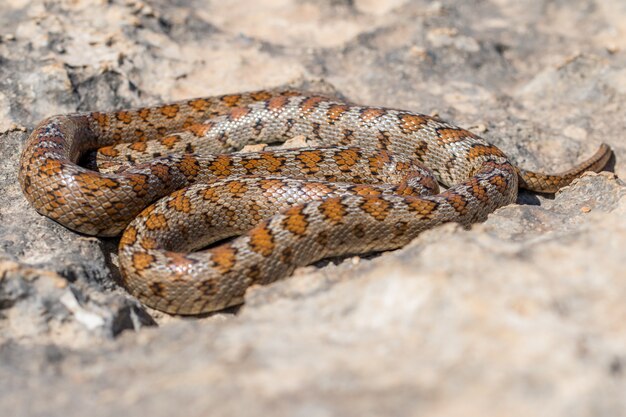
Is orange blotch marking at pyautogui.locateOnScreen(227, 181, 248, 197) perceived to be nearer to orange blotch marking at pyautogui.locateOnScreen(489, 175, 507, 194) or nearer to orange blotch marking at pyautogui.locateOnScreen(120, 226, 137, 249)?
orange blotch marking at pyautogui.locateOnScreen(120, 226, 137, 249)

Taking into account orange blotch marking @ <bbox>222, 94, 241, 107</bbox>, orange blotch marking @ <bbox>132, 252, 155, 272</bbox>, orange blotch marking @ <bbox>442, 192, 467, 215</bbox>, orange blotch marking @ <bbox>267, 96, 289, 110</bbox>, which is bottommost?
orange blotch marking @ <bbox>132, 252, 155, 272</bbox>

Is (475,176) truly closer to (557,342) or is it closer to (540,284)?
(540,284)

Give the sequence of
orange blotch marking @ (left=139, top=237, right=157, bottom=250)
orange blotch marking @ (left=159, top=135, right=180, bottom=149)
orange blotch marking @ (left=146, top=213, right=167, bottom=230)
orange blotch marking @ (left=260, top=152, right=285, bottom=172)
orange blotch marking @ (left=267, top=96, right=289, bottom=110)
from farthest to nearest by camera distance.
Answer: orange blotch marking @ (left=267, top=96, right=289, bottom=110)
orange blotch marking @ (left=159, top=135, right=180, bottom=149)
orange blotch marking @ (left=260, top=152, right=285, bottom=172)
orange blotch marking @ (left=146, top=213, right=167, bottom=230)
orange blotch marking @ (left=139, top=237, right=157, bottom=250)

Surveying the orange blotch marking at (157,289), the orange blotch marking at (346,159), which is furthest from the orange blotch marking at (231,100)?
the orange blotch marking at (157,289)

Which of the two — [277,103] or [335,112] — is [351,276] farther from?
[277,103]

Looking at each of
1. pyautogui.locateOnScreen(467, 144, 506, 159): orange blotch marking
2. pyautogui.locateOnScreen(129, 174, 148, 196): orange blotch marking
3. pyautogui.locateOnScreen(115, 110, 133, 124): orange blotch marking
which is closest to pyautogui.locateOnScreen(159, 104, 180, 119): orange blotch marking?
pyautogui.locateOnScreen(115, 110, 133, 124): orange blotch marking

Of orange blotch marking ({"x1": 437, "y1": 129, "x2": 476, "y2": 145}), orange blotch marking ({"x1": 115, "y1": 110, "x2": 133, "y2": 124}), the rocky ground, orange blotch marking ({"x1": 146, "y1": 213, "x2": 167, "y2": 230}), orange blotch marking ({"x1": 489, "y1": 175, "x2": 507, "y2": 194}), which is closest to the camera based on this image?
the rocky ground
